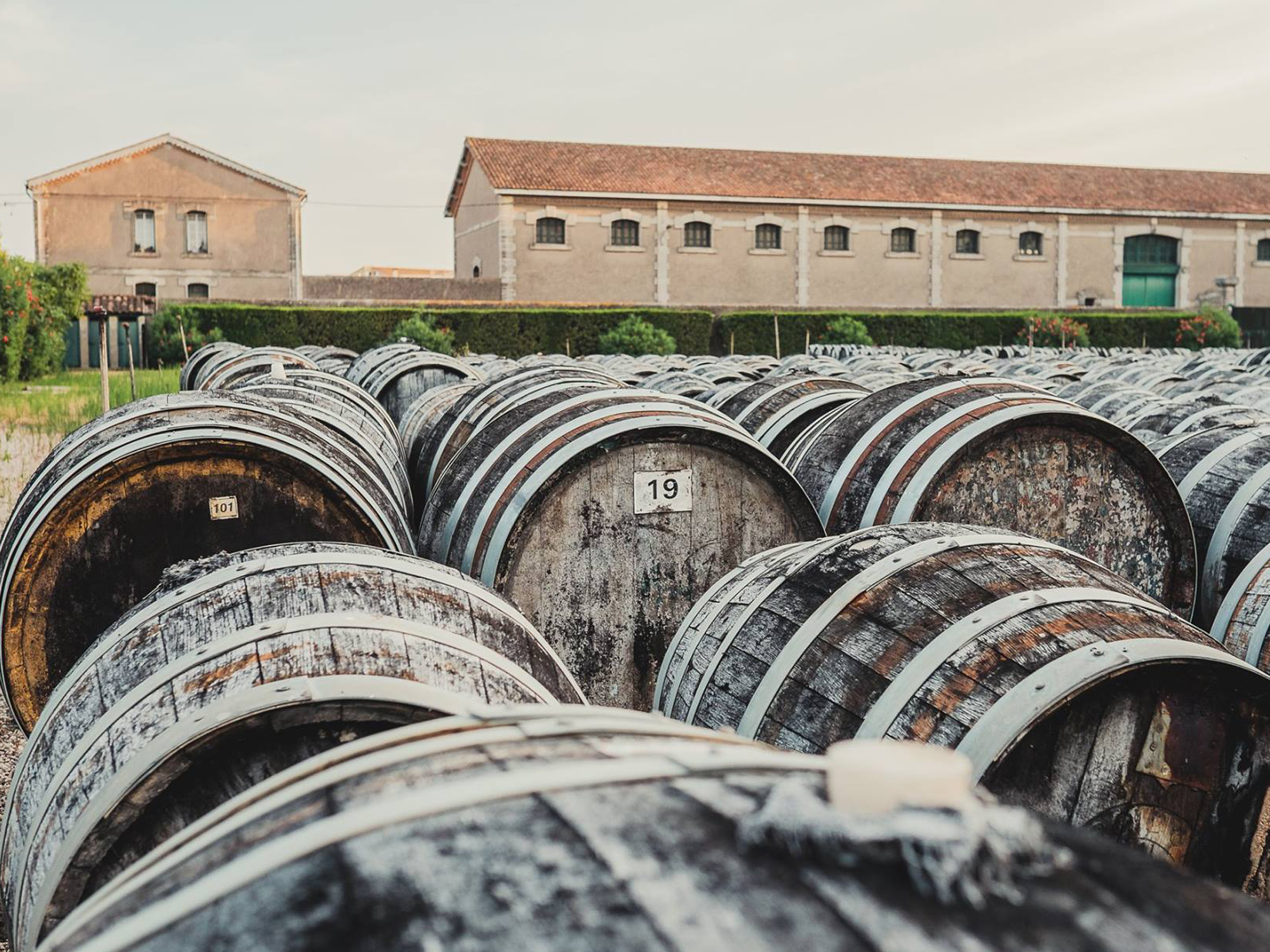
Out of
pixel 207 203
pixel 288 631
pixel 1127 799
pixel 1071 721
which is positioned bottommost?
pixel 1127 799

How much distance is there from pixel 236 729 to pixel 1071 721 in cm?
162

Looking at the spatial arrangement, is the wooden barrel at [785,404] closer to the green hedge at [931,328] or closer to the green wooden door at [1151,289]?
the green hedge at [931,328]

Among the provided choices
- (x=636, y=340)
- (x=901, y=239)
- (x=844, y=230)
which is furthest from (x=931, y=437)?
(x=901, y=239)

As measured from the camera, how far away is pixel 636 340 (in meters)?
29.2

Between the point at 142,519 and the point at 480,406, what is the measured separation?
9.11 ft

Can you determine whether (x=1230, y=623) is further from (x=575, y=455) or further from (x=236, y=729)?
(x=236, y=729)

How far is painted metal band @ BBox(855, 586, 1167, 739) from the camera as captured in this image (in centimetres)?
236

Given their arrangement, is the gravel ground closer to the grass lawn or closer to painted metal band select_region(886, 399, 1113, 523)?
the grass lawn

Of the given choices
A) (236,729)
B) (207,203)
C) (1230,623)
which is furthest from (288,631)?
(207,203)

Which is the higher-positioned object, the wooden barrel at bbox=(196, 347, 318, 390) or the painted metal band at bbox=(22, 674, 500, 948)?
the wooden barrel at bbox=(196, 347, 318, 390)

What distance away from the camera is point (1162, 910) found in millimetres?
904

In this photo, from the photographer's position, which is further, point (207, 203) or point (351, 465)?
point (207, 203)

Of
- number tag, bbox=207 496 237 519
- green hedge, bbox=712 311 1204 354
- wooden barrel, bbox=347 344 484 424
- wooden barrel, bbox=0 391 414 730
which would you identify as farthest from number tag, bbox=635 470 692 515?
green hedge, bbox=712 311 1204 354

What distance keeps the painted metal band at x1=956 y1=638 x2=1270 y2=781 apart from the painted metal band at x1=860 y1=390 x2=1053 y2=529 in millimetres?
1679
